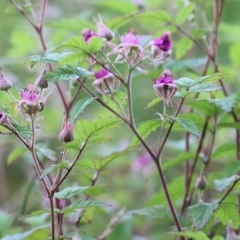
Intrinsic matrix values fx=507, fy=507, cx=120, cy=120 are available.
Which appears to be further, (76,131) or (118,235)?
(118,235)

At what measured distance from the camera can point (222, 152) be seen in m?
0.86

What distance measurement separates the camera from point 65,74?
0.58m

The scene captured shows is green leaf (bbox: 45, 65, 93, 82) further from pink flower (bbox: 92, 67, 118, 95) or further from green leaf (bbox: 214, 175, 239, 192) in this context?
green leaf (bbox: 214, 175, 239, 192)

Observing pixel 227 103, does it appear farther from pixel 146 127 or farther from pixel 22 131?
pixel 22 131

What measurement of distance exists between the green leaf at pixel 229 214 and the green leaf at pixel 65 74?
0.23 metres

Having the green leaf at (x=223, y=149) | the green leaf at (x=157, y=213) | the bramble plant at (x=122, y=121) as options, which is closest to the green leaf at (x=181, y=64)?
the bramble plant at (x=122, y=121)

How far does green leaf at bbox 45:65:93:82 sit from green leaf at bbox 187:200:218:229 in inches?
8.2

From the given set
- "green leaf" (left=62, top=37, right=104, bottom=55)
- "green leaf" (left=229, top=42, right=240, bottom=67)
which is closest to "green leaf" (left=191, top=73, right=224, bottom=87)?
"green leaf" (left=62, top=37, right=104, bottom=55)

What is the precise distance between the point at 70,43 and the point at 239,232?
45cm

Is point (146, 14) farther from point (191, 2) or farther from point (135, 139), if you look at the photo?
point (135, 139)

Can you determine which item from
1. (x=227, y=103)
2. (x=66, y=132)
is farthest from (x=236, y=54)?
(x=66, y=132)

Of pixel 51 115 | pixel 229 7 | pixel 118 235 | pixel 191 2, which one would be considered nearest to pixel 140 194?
pixel 51 115

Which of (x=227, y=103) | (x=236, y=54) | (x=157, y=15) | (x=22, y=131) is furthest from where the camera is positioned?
(x=236, y=54)

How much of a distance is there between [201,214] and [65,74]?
23 cm
